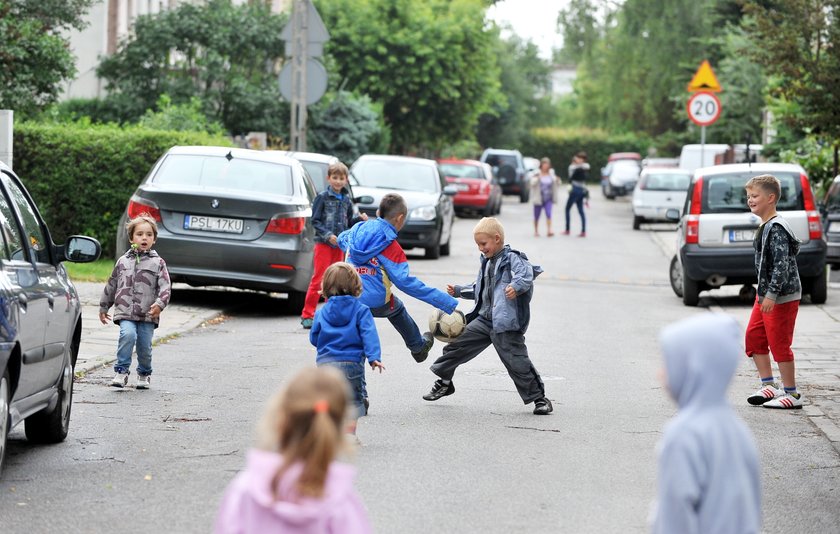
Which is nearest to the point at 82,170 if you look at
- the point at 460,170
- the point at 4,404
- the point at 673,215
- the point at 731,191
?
the point at 673,215

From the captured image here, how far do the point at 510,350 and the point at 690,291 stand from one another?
906cm

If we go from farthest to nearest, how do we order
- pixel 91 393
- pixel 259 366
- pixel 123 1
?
pixel 123 1
pixel 259 366
pixel 91 393

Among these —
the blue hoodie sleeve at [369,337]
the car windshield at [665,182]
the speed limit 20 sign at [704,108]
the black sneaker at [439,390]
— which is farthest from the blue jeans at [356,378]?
the car windshield at [665,182]

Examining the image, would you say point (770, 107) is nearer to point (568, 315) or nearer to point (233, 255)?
point (568, 315)

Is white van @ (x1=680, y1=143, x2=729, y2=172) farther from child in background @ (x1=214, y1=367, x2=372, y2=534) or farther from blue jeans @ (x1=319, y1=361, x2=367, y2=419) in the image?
child in background @ (x1=214, y1=367, x2=372, y2=534)

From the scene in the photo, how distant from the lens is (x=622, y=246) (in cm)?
3191

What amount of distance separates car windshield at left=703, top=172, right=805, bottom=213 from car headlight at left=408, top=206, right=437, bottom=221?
7344mm

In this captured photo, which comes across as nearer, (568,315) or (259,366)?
(259,366)

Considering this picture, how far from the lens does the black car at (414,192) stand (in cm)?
2505

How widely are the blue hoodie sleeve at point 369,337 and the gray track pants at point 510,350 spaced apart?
1.67 metres

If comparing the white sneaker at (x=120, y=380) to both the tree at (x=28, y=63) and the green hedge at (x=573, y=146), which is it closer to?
the tree at (x=28, y=63)

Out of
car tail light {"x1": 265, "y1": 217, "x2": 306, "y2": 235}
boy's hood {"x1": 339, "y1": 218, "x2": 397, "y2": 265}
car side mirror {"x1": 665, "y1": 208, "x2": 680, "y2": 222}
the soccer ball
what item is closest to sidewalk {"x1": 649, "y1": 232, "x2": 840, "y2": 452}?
car side mirror {"x1": 665, "y1": 208, "x2": 680, "y2": 222}

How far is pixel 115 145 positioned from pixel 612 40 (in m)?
49.2

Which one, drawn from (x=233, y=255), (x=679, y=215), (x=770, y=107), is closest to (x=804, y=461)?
(x=233, y=255)
